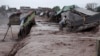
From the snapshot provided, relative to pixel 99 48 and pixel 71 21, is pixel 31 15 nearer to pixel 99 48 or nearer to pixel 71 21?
pixel 71 21

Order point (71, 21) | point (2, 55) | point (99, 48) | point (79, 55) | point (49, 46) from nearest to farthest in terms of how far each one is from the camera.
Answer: point (99, 48) → point (79, 55) → point (49, 46) → point (2, 55) → point (71, 21)

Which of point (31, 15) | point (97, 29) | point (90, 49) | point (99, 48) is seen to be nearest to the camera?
point (99, 48)

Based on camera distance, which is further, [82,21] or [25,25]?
[25,25]

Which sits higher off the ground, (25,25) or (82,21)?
(82,21)

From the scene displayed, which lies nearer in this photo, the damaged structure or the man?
the damaged structure

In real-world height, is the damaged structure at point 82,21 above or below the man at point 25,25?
above

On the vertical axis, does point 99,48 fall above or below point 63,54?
above

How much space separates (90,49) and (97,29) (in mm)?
5915

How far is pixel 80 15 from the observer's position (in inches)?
632

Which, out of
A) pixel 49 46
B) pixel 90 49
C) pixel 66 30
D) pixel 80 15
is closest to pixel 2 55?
pixel 49 46

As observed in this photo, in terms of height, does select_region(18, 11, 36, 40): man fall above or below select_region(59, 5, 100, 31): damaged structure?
below

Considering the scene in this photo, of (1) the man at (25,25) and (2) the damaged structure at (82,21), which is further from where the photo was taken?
(1) the man at (25,25)

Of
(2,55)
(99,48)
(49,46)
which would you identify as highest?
(99,48)

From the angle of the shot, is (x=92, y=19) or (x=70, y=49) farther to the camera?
(x=92, y=19)
